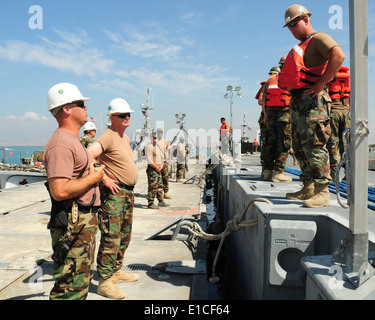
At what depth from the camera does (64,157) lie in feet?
7.14

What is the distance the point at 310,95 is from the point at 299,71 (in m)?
0.28

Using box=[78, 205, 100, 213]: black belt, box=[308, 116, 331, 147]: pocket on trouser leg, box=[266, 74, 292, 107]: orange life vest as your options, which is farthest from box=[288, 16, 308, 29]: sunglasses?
box=[78, 205, 100, 213]: black belt

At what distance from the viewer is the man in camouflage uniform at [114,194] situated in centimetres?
324

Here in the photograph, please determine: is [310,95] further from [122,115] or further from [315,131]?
[122,115]

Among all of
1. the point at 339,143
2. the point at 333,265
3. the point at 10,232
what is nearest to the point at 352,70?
the point at 333,265

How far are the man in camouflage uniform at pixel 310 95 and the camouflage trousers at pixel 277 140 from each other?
6.23 ft

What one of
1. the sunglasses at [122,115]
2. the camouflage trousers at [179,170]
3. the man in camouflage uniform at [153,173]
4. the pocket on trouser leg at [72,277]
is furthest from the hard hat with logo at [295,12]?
the camouflage trousers at [179,170]

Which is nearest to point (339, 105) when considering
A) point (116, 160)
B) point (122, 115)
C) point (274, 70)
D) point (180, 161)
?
point (274, 70)

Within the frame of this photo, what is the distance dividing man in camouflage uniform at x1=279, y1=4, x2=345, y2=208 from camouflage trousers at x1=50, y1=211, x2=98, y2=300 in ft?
6.77

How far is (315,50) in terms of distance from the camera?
3129mm
